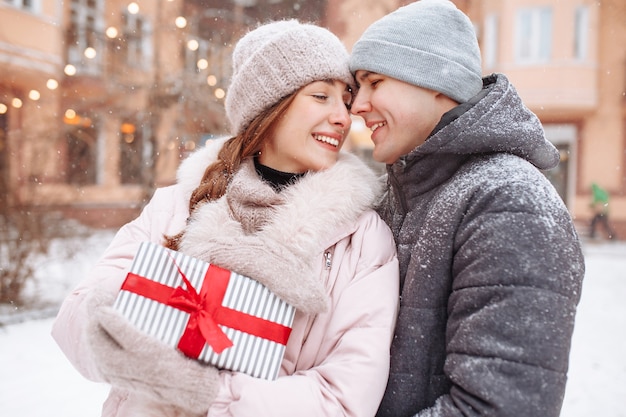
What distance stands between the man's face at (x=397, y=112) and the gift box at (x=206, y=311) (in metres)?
0.74

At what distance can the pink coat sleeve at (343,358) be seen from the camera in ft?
4.60

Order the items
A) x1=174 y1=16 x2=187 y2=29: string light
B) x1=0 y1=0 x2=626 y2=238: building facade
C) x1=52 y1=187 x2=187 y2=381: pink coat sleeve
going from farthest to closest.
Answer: x1=174 y1=16 x2=187 y2=29: string light < x1=0 y1=0 x2=626 y2=238: building facade < x1=52 y1=187 x2=187 y2=381: pink coat sleeve

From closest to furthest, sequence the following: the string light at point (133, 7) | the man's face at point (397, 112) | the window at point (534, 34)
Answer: the man's face at point (397, 112)
the string light at point (133, 7)
the window at point (534, 34)

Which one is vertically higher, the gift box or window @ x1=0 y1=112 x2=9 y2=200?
window @ x1=0 y1=112 x2=9 y2=200

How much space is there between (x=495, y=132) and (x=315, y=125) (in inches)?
28.2

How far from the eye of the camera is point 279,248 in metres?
1.58

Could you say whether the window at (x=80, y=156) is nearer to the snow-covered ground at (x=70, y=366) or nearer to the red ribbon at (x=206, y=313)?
the snow-covered ground at (x=70, y=366)

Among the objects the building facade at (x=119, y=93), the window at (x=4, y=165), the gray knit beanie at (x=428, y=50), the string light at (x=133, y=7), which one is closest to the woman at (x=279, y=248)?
the gray knit beanie at (x=428, y=50)

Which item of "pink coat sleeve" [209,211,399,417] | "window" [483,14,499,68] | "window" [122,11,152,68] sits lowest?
"pink coat sleeve" [209,211,399,417]

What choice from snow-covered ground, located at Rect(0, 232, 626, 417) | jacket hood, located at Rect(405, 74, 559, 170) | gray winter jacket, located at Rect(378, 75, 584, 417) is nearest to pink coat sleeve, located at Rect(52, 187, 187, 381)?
gray winter jacket, located at Rect(378, 75, 584, 417)

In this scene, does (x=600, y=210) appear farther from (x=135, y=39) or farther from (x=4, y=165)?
(x=4, y=165)

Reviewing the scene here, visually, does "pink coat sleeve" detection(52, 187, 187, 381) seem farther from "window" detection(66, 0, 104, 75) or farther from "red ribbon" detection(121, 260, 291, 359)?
"window" detection(66, 0, 104, 75)

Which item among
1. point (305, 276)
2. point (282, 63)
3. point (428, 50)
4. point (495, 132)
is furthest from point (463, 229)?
point (282, 63)

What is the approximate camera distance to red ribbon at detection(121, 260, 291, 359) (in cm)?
140
